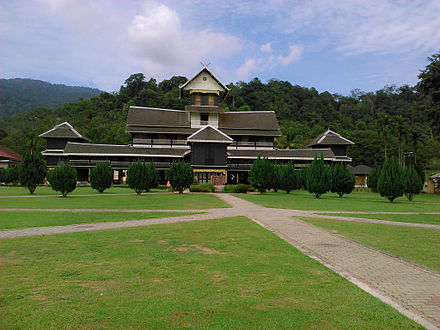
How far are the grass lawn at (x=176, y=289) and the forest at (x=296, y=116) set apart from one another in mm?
53171

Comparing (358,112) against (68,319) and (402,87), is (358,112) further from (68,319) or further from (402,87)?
(68,319)

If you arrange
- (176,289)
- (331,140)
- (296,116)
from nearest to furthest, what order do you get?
(176,289)
(331,140)
(296,116)

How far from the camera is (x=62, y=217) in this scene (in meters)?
14.2

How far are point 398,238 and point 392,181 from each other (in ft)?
60.7

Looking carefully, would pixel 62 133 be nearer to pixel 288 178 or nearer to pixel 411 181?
pixel 288 178

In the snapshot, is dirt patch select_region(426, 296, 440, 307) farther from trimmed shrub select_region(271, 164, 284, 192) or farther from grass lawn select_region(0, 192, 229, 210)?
trimmed shrub select_region(271, 164, 284, 192)

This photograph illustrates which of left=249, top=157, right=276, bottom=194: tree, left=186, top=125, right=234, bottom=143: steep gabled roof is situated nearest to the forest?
left=186, top=125, right=234, bottom=143: steep gabled roof

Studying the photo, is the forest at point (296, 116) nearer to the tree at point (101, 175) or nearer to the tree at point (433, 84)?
the tree at point (433, 84)

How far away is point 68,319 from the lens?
4281mm

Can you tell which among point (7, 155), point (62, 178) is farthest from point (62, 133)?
A: point (62, 178)

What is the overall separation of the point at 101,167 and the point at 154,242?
22.3m

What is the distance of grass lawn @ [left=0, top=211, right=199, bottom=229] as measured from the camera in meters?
12.4

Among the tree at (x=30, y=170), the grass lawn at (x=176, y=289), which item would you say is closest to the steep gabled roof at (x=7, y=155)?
the tree at (x=30, y=170)

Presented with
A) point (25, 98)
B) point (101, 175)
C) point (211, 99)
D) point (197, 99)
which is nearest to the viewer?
point (101, 175)
